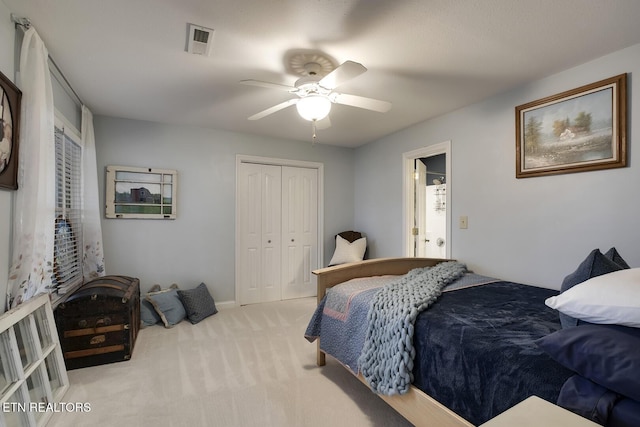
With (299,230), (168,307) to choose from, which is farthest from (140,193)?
(299,230)

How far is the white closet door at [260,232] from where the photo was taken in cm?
402

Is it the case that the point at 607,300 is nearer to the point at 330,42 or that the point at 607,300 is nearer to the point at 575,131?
the point at 575,131

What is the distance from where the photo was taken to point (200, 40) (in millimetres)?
1871

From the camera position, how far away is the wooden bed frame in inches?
53.8

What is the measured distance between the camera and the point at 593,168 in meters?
2.11

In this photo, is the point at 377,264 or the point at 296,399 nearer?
the point at 296,399

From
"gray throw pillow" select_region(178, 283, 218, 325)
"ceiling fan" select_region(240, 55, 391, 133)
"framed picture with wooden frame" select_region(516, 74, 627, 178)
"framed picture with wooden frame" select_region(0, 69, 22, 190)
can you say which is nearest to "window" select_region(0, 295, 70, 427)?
"framed picture with wooden frame" select_region(0, 69, 22, 190)

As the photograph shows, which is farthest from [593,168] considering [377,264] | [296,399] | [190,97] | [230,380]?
[190,97]

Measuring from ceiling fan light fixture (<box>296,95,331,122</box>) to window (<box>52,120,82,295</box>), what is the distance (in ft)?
6.53

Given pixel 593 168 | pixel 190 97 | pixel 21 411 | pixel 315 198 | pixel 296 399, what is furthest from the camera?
pixel 315 198

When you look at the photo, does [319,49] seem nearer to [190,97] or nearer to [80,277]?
[190,97]

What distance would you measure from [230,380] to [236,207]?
2.23 meters

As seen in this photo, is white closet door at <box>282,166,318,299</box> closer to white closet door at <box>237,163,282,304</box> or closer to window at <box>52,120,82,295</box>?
white closet door at <box>237,163,282,304</box>

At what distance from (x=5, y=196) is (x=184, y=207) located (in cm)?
204
